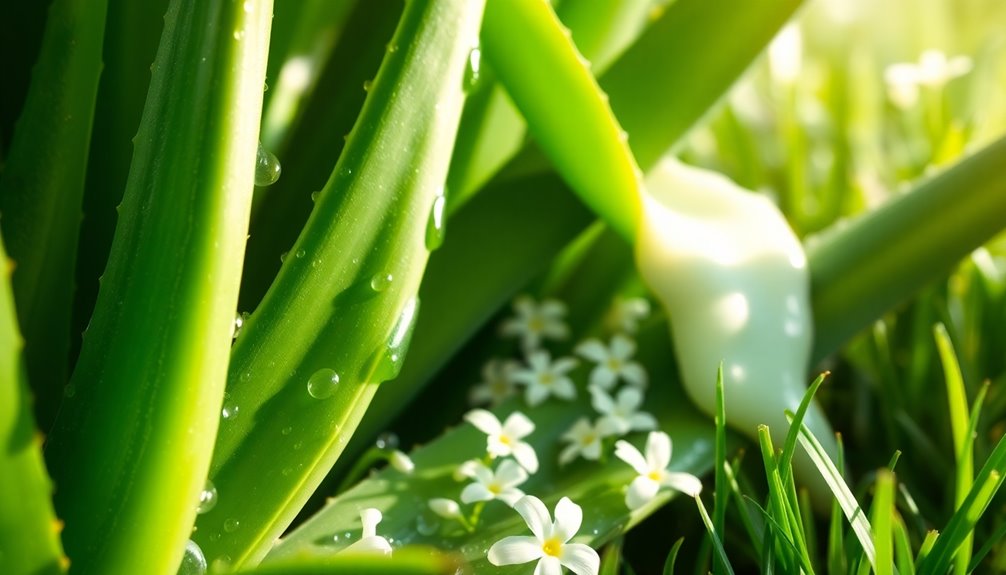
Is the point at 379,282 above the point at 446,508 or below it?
above

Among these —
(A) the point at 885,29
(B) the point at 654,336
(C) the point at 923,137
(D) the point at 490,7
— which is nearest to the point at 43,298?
(D) the point at 490,7

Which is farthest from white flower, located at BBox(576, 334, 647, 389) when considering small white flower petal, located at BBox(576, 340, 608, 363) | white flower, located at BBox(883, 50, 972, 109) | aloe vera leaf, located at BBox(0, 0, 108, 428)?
white flower, located at BBox(883, 50, 972, 109)

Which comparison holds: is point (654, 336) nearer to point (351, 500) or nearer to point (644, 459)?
point (644, 459)

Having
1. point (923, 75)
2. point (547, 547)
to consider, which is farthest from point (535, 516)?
point (923, 75)

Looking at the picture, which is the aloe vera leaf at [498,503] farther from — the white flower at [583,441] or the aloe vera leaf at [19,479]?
the aloe vera leaf at [19,479]

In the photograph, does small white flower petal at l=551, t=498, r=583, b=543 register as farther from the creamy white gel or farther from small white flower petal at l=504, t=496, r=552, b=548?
the creamy white gel

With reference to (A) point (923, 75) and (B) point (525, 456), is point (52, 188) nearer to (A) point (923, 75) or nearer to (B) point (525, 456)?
(B) point (525, 456)
